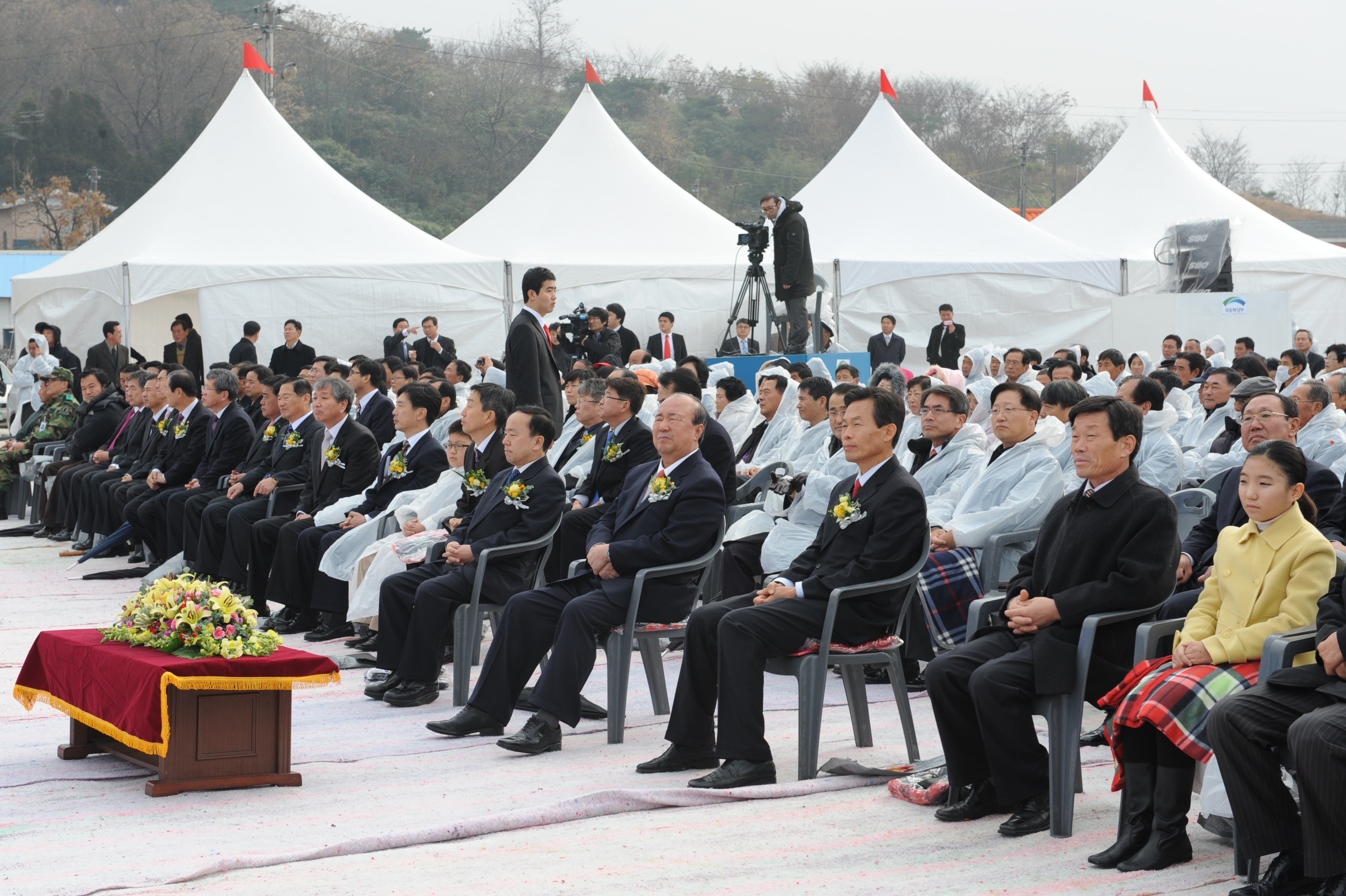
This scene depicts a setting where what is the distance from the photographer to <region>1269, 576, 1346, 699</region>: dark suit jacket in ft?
10.3

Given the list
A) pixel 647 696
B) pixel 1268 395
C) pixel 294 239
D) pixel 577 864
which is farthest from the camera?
pixel 294 239

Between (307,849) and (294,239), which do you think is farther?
(294,239)

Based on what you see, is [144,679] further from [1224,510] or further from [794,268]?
[794,268]

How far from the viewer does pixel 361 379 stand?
347 inches

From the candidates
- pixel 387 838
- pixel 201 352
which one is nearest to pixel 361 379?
pixel 387 838

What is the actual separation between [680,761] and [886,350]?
13335mm

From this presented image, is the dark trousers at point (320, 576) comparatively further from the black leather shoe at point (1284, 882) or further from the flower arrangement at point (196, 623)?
the black leather shoe at point (1284, 882)

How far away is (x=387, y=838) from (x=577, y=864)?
569 mm

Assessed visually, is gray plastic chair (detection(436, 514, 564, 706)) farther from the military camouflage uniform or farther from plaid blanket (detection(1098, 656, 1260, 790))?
the military camouflage uniform

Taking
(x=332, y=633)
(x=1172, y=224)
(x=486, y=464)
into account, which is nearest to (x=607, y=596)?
(x=486, y=464)

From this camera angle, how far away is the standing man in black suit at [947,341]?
17.2m

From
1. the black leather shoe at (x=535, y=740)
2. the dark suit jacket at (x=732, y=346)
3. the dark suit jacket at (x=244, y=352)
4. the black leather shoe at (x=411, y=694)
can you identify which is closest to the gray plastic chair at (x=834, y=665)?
the black leather shoe at (x=535, y=740)

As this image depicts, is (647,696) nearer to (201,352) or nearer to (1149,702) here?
(1149,702)

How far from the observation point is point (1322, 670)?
3.19 m
